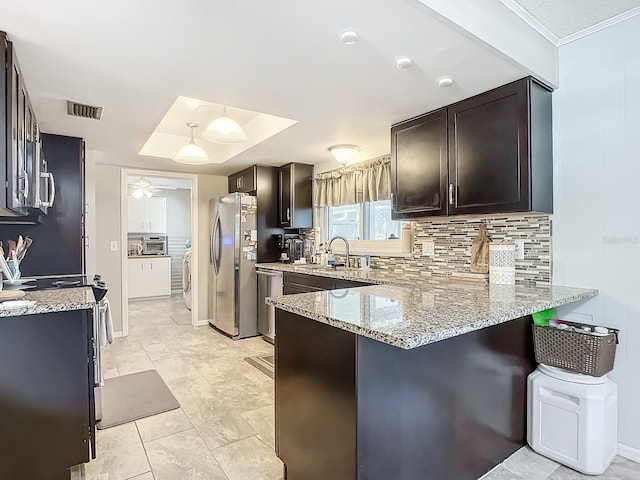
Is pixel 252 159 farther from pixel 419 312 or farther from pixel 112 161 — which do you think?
pixel 419 312

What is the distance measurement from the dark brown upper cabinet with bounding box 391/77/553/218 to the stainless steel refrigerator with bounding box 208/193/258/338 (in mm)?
2349

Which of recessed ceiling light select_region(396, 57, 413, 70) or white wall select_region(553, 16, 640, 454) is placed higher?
recessed ceiling light select_region(396, 57, 413, 70)

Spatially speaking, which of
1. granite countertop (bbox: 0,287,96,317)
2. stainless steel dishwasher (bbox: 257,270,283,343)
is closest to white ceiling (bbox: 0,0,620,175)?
granite countertop (bbox: 0,287,96,317)

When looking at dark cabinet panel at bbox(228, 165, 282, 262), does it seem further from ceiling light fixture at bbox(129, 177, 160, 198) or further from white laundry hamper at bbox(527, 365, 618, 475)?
white laundry hamper at bbox(527, 365, 618, 475)

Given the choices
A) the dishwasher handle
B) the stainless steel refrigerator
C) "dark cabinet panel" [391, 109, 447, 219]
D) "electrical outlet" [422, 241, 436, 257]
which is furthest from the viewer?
the stainless steel refrigerator

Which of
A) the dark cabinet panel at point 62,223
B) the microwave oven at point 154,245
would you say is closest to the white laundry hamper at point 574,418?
the dark cabinet panel at point 62,223

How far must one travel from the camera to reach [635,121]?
200cm

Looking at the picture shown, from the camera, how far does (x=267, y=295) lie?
A: 4.40 metres

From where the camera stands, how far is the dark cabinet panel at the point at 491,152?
217 centimetres

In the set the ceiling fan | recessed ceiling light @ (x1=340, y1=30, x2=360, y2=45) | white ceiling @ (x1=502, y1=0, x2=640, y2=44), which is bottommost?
recessed ceiling light @ (x1=340, y1=30, x2=360, y2=45)

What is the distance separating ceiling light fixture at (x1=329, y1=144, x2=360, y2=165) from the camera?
3.63 m

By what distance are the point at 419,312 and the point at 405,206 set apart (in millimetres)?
1522

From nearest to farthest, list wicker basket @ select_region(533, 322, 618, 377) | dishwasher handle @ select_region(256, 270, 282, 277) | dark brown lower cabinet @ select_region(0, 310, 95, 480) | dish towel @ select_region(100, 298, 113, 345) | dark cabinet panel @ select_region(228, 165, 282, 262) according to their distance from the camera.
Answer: dark brown lower cabinet @ select_region(0, 310, 95, 480)
wicker basket @ select_region(533, 322, 618, 377)
dish towel @ select_region(100, 298, 113, 345)
dishwasher handle @ select_region(256, 270, 282, 277)
dark cabinet panel @ select_region(228, 165, 282, 262)

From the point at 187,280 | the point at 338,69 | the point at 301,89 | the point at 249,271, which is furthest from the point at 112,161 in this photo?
the point at 338,69
